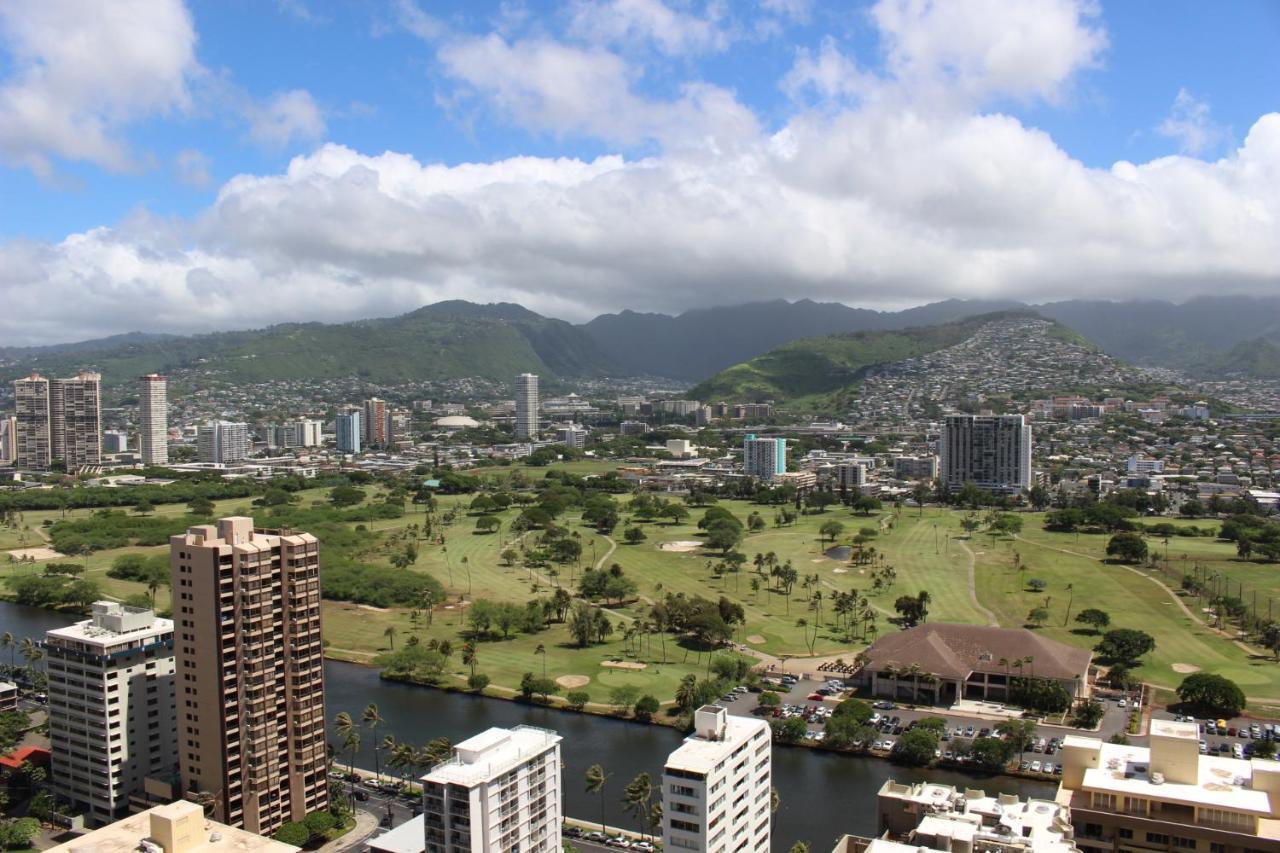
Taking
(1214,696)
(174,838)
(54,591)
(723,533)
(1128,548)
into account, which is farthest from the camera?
(723,533)

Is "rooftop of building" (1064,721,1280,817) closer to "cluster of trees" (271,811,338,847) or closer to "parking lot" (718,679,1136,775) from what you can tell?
"parking lot" (718,679,1136,775)

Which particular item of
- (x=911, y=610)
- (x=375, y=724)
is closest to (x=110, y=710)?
(x=375, y=724)

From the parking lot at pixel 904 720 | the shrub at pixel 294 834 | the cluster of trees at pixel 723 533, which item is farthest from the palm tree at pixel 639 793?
the cluster of trees at pixel 723 533

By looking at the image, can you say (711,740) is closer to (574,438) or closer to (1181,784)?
(1181,784)

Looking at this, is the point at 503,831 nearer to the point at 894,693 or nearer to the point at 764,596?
the point at 894,693

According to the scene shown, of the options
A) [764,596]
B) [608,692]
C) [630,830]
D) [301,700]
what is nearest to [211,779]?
[301,700]

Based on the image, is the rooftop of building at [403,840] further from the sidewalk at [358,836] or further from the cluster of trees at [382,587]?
the cluster of trees at [382,587]

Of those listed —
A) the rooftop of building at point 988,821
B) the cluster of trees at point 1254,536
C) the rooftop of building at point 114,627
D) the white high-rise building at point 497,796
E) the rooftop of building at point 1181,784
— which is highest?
the rooftop of building at point 114,627
